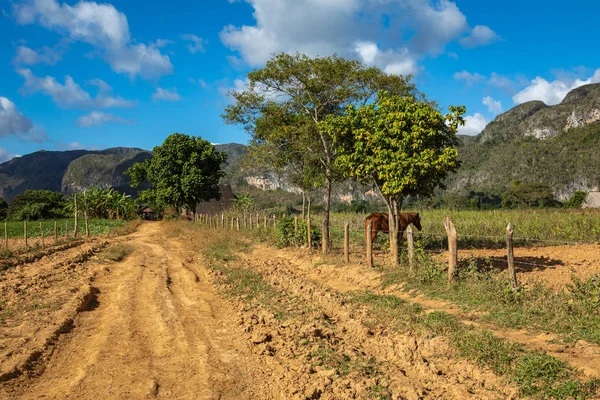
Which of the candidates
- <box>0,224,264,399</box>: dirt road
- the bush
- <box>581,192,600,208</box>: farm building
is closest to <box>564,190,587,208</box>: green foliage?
<box>581,192,600,208</box>: farm building

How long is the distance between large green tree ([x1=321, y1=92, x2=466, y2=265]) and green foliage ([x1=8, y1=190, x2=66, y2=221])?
52279 millimetres

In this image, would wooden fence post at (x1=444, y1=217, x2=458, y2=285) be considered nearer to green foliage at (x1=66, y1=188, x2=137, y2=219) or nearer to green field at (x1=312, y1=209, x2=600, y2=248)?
green field at (x1=312, y1=209, x2=600, y2=248)

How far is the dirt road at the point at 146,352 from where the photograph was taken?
5.35m

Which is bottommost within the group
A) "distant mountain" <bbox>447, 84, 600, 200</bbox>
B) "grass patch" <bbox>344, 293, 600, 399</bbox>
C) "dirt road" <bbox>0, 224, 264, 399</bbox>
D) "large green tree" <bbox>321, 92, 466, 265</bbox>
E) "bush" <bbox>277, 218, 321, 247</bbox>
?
"dirt road" <bbox>0, 224, 264, 399</bbox>

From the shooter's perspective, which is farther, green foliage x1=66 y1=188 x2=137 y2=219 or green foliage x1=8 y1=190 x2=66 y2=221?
green foliage x1=8 y1=190 x2=66 y2=221

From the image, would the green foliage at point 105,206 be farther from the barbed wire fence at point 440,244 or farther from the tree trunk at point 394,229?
the tree trunk at point 394,229

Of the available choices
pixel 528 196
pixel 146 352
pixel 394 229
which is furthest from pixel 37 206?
pixel 528 196

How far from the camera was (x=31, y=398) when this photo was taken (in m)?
5.15

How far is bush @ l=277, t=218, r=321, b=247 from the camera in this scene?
60.2ft

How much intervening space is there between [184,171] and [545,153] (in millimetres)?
73228

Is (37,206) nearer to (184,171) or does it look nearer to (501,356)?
(184,171)

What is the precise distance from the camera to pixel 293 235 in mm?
19156

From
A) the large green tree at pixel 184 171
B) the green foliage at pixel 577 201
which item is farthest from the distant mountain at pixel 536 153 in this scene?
the green foliage at pixel 577 201

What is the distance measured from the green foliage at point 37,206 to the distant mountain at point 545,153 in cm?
6562
